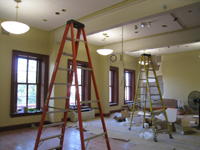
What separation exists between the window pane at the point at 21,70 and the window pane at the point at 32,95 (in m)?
0.37

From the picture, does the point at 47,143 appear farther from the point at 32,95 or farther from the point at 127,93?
the point at 127,93

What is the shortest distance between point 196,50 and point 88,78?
20.7 feet

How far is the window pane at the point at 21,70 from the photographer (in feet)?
19.1

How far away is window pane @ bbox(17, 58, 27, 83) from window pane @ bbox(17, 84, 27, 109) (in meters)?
0.21

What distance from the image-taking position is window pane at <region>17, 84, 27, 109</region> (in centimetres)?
576

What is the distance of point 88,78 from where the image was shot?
25.8ft

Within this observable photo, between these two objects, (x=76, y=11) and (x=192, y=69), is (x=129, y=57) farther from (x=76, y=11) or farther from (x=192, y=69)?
(x=76, y=11)

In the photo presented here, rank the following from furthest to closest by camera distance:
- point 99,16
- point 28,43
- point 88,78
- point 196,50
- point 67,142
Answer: point 196,50, point 88,78, point 28,43, point 99,16, point 67,142

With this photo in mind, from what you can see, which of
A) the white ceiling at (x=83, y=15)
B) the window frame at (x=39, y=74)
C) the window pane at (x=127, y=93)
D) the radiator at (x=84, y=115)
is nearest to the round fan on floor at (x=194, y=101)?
the white ceiling at (x=83, y=15)

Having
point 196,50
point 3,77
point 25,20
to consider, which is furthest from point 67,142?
point 196,50

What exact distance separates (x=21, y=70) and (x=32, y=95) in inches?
38.0

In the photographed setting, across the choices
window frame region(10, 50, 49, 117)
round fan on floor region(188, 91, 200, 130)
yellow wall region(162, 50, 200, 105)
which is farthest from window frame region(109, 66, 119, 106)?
window frame region(10, 50, 49, 117)

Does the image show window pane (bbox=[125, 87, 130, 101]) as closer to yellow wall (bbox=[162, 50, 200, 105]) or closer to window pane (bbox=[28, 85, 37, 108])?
yellow wall (bbox=[162, 50, 200, 105])

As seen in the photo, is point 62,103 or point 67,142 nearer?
point 67,142
